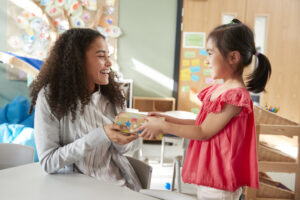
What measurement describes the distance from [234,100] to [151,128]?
1.22 ft

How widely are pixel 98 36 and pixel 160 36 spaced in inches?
128

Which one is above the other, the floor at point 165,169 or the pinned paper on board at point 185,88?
the pinned paper on board at point 185,88

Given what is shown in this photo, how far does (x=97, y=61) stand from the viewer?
1.28 metres

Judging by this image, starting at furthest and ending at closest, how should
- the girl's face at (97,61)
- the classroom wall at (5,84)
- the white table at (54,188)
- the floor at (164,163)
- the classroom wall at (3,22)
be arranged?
the classroom wall at (3,22) < the classroom wall at (5,84) < the floor at (164,163) < the girl's face at (97,61) < the white table at (54,188)

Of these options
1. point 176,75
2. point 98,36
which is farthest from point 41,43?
point 98,36

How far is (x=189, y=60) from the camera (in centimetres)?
443

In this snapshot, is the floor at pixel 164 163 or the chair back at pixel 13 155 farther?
the floor at pixel 164 163

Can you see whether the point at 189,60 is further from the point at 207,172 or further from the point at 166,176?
the point at 207,172

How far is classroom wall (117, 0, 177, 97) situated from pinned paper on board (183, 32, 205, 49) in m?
0.20

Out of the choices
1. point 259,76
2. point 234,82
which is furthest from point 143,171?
point 259,76

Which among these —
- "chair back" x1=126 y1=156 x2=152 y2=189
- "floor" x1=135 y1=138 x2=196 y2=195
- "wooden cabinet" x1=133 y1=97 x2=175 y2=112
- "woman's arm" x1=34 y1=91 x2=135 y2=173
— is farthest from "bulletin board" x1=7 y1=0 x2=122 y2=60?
"woman's arm" x1=34 y1=91 x2=135 y2=173

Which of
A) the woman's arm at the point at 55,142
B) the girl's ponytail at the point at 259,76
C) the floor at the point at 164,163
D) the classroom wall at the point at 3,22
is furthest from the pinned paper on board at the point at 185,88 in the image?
the woman's arm at the point at 55,142

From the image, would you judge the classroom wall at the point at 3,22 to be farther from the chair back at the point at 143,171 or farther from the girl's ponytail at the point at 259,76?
the girl's ponytail at the point at 259,76

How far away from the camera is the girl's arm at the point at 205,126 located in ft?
3.66
